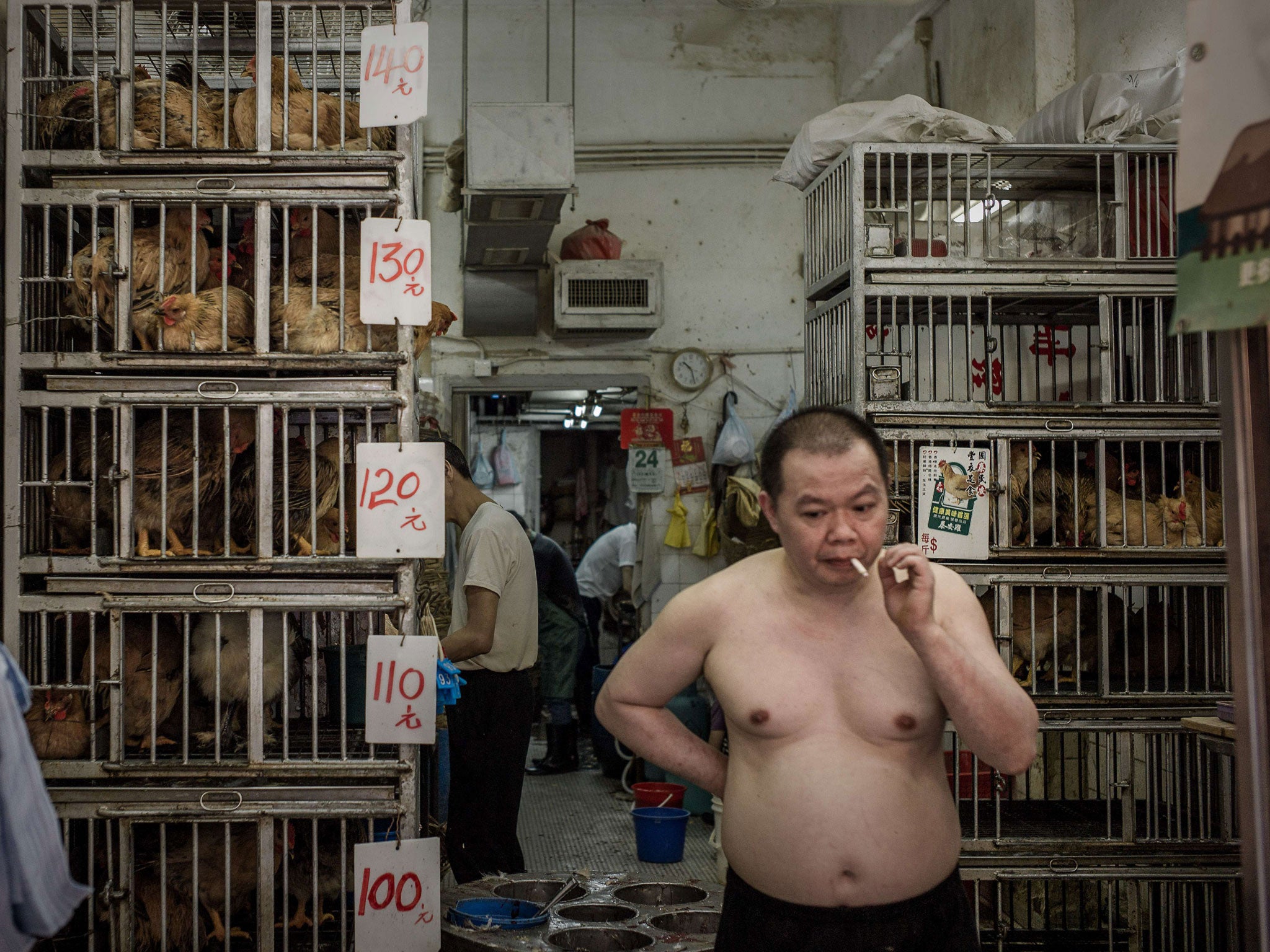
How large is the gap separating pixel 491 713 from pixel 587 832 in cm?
211

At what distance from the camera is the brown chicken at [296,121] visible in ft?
8.44

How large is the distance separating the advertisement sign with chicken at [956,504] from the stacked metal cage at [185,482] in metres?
1.43

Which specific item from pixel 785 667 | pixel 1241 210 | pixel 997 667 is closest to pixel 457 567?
pixel 785 667

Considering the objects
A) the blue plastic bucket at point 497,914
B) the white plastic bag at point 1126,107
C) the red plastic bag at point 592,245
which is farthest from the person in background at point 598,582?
the white plastic bag at point 1126,107

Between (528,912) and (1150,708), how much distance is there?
1837 mm

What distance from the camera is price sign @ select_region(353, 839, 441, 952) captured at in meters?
2.37

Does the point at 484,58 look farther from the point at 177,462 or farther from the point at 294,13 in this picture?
the point at 177,462

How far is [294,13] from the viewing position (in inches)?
112

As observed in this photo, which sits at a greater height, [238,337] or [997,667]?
[238,337]

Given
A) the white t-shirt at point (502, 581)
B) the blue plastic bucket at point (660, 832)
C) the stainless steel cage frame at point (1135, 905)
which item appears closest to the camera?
the stainless steel cage frame at point (1135, 905)

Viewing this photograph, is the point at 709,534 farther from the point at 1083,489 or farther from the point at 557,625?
the point at 1083,489

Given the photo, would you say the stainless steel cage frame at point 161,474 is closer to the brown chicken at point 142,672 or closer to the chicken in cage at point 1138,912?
the brown chicken at point 142,672

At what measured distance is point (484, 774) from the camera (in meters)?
3.63

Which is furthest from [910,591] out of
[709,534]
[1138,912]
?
[709,534]
